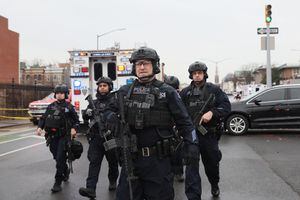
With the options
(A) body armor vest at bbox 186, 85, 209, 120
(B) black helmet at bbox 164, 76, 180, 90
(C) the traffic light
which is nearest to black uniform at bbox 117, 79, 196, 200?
(A) body armor vest at bbox 186, 85, 209, 120

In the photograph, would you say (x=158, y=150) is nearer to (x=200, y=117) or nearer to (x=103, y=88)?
(x=200, y=117)

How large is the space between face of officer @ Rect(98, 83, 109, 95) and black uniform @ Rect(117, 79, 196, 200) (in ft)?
7.67

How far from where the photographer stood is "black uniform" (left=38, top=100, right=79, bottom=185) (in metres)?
6.43

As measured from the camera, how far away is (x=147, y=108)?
368 centimetres

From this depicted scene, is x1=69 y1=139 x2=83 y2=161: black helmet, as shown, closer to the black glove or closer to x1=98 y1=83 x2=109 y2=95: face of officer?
x1=98 y1=83 x2=109 y2=95: face of officer

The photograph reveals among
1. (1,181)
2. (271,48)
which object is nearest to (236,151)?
(1,181)

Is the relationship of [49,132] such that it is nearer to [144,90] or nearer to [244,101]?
[144,90]

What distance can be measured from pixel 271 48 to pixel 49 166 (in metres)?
13.8

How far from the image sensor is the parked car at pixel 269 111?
12805 millimetres

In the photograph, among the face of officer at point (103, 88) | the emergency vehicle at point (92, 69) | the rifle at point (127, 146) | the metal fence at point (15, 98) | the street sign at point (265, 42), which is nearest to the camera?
the rifle at point (127, 146)

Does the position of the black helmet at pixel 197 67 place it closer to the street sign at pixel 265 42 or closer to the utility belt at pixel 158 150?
the utility belt at pixel 158 150

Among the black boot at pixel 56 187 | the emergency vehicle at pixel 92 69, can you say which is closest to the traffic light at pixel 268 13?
the emergency vehicle at pixel 92 69

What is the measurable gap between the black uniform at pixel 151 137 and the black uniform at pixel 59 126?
291cm

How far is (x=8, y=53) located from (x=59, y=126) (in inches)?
1495
